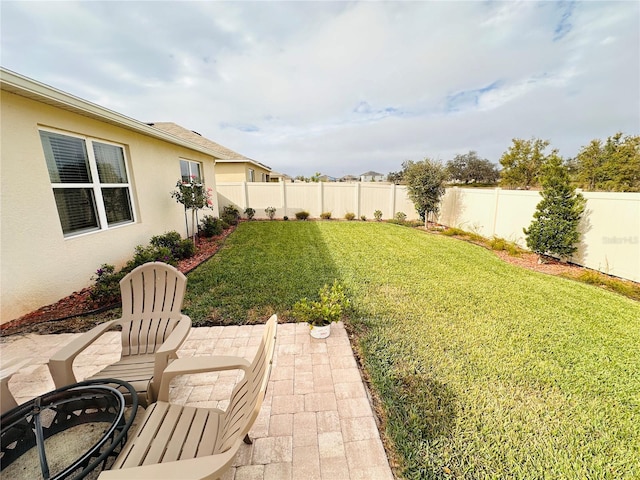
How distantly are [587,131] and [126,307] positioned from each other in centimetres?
2962

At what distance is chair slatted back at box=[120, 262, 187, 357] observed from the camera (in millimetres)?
2695

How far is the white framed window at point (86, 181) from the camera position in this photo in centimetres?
443

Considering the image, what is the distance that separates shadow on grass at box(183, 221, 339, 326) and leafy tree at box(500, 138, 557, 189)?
30.9 m

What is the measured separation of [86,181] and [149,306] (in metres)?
3.94

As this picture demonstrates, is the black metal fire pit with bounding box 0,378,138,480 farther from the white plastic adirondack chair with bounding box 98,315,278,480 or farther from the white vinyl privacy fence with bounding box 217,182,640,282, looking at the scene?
the white vinyl privacy fence with bounding box 217,182,640,282

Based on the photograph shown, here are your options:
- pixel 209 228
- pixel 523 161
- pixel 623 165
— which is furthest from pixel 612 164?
pixel 209 228

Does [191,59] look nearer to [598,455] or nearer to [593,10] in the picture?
[593,10]

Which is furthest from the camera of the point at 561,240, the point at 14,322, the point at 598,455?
the point at 561,240

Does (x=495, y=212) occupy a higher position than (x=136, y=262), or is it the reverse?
(x=495, y=212)

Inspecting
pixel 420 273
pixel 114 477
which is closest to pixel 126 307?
pixel 114 477

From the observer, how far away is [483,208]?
10141 millimetres

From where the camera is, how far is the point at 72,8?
4.94 metres

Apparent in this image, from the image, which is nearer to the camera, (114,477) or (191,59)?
(114,477)

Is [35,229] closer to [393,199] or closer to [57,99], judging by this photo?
[57,99]
